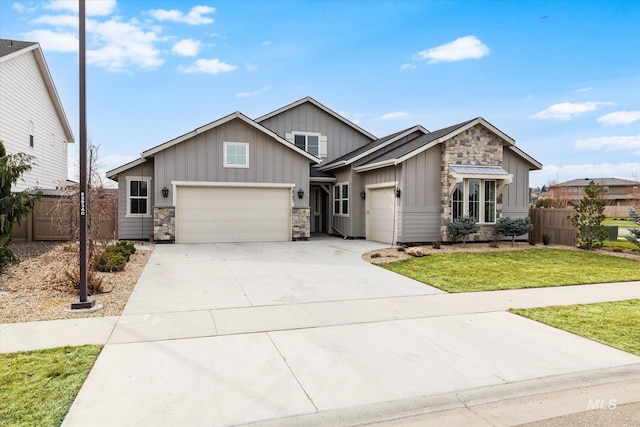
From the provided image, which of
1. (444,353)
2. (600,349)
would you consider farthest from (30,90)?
(600,349)

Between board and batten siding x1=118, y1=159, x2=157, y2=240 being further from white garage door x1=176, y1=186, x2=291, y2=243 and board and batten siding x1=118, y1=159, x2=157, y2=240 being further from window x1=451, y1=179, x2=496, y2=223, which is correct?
window x1=451, y1=179, x2=496, y2=223

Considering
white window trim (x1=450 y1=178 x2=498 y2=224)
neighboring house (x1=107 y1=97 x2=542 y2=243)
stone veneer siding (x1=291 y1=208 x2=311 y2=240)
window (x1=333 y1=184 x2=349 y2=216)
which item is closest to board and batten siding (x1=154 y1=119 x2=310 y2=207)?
neighboring house (x1=107 y1=97 x2=542 y2=243)

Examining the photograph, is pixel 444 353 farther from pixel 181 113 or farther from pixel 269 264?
pixel 181 113

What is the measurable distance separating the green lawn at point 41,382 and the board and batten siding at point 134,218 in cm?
1271

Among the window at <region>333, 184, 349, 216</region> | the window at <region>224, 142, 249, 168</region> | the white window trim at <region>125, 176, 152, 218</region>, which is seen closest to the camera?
the window at <region>224, 142, 249, 168</region>

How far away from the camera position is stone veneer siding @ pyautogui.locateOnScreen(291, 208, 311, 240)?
55.3ft

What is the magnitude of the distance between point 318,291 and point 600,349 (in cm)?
451

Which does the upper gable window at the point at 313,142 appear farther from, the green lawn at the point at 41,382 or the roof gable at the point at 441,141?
the green lawn at the point at 41,382

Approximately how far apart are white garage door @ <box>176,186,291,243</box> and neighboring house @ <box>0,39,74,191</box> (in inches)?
175

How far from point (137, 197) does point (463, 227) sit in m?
12.8

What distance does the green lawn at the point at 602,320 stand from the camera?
5.24m

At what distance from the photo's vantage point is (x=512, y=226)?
49.1 feet

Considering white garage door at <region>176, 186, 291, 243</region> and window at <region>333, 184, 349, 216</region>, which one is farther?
window at <region>333, 184, 349, 216</region>

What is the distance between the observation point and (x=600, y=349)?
487 centimetres
